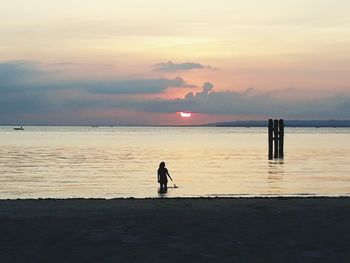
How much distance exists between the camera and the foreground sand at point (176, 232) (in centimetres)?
1095

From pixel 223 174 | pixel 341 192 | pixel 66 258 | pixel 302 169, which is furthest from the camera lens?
pixel 302 169

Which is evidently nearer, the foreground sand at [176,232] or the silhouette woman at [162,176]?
the foreground sand at [176,232]

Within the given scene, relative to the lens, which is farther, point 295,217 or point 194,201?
point 194,201

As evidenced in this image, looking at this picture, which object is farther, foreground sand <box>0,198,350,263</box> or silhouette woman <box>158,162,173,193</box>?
silhouette woman <box>158,162,173,193</box>

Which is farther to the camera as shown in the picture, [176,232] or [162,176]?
[162,176]

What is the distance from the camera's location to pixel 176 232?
520 inches

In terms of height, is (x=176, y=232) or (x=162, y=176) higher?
(x=176, y=232)

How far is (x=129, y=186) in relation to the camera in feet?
128

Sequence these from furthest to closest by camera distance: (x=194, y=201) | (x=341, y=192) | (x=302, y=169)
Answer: (x=302, y=169) → (x=341, y=192) → (x=194, y=201)

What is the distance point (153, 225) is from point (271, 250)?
11.8ft

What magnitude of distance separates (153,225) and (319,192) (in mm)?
22864

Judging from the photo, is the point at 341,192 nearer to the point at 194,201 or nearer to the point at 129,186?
the point at 129,186

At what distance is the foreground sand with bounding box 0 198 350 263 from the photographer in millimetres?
10953

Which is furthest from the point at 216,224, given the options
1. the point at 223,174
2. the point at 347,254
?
the point at 223,174
